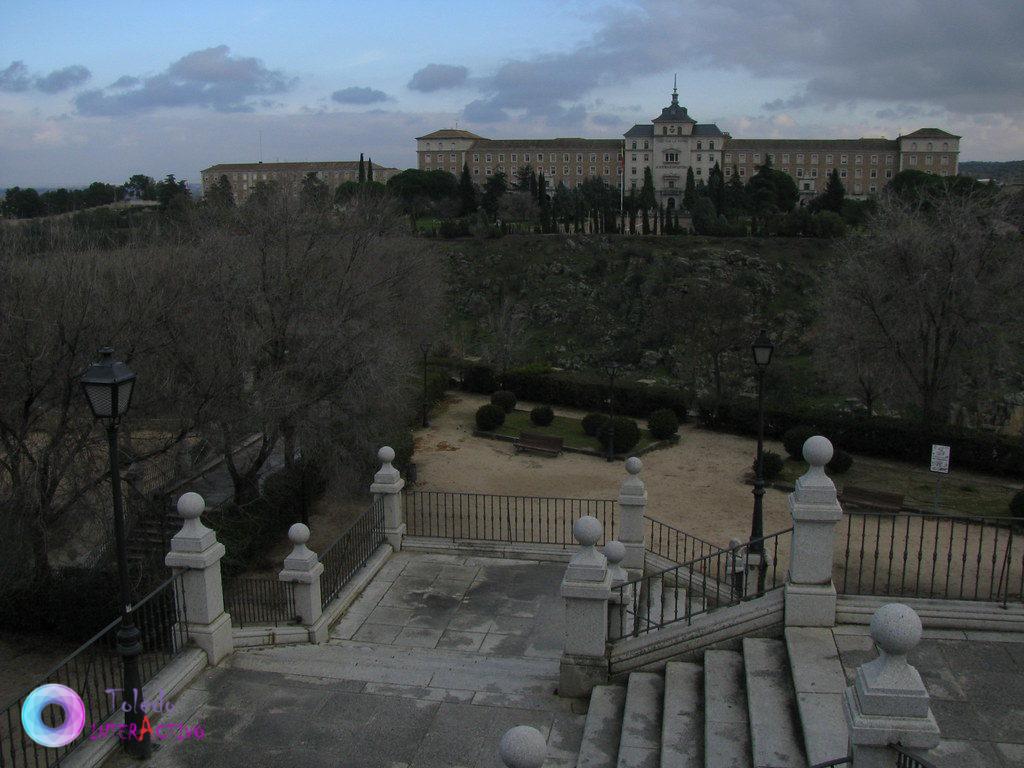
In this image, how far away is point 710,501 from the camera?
17.2 meters

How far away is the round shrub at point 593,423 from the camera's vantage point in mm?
22380

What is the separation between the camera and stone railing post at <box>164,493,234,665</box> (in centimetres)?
786

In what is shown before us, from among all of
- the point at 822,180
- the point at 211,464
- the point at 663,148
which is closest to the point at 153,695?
the point at 211,464

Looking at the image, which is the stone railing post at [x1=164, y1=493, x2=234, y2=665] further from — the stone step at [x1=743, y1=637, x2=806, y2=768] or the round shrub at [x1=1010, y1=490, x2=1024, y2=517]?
the round shrub at [x1=1010, y1=490, x2=1024, y2=517]

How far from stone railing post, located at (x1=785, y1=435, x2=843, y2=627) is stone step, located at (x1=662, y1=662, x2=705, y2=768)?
99 centimetres

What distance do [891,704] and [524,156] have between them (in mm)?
124679

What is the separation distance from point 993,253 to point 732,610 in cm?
1699

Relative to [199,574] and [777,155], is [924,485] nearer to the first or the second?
[199,574]

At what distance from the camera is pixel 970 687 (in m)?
6.16

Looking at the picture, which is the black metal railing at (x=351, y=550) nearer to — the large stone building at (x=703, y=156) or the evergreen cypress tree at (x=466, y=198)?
the evergreen cypress tree at (x=466, y=198)

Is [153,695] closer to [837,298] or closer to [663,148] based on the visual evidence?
[837,298]

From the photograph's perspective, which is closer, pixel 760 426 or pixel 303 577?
pixel 303 577

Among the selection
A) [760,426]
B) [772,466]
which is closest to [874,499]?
[772,466]

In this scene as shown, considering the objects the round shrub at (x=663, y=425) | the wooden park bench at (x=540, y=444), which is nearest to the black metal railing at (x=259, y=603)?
the wooden park bench at (x=540, y=444)
